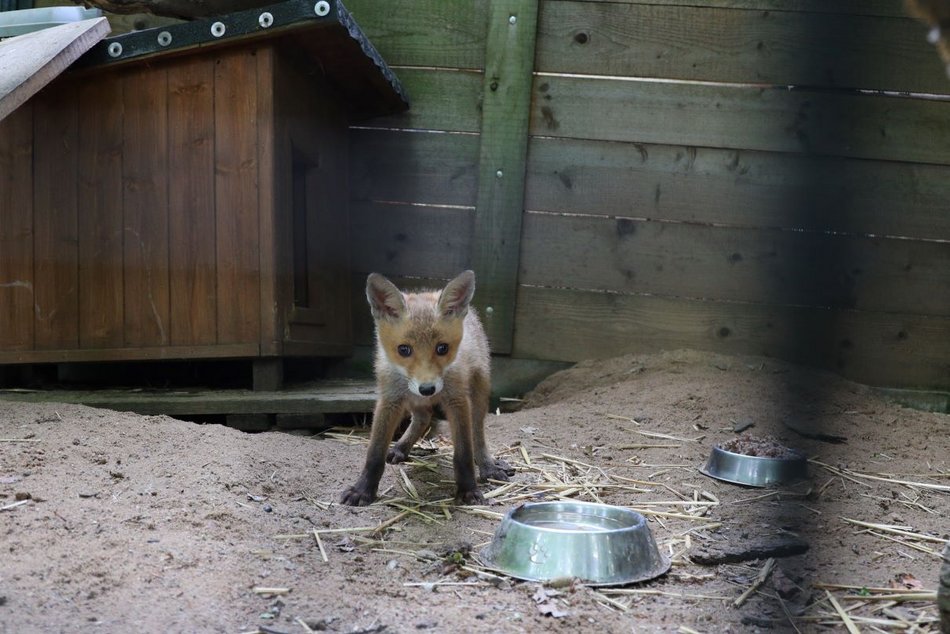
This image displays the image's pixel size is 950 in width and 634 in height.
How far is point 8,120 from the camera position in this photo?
11.5 feet

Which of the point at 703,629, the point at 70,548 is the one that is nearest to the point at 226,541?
the point at 70,548

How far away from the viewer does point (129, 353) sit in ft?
11.6

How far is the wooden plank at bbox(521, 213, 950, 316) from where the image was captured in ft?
13.6

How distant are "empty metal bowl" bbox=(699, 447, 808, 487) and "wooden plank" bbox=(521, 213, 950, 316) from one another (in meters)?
1.51

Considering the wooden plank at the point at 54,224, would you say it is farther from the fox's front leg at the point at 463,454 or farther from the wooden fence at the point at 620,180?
the fox's front leg at the point at 463,454

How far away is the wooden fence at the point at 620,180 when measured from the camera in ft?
13.6

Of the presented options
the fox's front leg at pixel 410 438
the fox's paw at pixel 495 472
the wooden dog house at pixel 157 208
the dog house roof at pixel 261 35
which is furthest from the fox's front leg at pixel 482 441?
the dog house roof at pixel 261 35

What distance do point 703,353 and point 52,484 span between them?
10.3ft

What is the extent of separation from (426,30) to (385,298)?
226cm

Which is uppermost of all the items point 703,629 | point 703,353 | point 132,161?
point 132,161

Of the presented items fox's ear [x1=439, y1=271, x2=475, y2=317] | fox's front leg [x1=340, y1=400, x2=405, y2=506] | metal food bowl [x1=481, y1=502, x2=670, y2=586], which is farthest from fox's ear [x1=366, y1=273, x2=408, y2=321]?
metal food bowl [x1=481, y1=502, x2=670, y2=586]

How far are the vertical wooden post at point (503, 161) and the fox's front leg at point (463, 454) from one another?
1732 mm

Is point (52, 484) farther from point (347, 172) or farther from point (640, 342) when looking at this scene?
point (640, 342)

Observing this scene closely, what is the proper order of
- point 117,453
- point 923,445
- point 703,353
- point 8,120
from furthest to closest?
1. point 703,353
2. point 8,120
3. point 923,445
4. point 117,453
